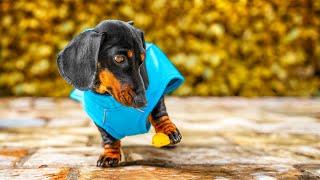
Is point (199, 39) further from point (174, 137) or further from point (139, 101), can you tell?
point (139, 101)

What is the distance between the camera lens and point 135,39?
Answer: 2.36m

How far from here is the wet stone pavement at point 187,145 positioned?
2586 mm

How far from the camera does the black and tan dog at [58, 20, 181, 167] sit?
7.56 feet

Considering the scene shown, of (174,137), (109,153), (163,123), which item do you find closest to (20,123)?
(109,153)

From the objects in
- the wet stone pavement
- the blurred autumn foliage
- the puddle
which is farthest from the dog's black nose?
the blurred autumn foliage

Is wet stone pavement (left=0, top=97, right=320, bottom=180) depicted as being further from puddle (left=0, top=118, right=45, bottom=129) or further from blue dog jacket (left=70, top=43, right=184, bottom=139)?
blue dog jacket (left=70, top=43, right=184, bottom=139)

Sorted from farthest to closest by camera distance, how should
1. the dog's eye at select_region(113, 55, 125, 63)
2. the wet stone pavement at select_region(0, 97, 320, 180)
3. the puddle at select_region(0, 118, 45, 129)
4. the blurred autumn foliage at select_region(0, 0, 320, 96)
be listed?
the blurred autumn foliage at select_region(0, 0, 320, 96)
the puddle at select_region(0, 118, 45, 129)
the wet stone pavement at select_region(0, 97, 320, 180)
the dog's eye at select_region(113, 55, 125, 63)

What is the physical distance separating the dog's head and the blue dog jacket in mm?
185

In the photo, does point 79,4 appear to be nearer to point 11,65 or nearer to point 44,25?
point 44,25

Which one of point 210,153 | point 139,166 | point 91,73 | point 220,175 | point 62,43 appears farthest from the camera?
point 62,43

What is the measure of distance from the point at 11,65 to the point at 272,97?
9.35ft

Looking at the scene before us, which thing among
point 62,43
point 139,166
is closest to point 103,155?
point 139,166

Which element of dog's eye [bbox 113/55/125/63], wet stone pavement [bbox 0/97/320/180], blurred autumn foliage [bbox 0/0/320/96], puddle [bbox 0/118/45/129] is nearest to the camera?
dog's eye [bbox 113/55/125/63]

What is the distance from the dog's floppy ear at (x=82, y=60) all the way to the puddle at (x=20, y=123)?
197 cm
